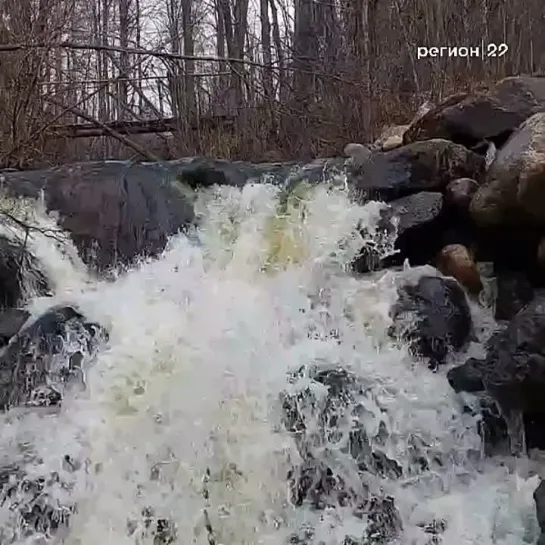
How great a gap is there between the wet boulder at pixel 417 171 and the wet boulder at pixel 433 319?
3.05 feet

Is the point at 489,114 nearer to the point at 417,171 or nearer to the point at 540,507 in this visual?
the point at 417,171

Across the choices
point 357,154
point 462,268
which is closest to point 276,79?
point 357,154

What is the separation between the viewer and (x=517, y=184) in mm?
4820

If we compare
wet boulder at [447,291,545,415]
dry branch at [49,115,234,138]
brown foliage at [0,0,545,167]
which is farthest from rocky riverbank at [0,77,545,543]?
dry branch at [49,115,234,138]

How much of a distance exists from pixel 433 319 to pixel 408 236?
803 millimetres

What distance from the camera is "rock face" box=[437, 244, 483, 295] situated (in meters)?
5.02

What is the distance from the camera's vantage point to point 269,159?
330 inches

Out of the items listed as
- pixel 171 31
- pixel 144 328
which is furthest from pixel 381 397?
pixel 171 31

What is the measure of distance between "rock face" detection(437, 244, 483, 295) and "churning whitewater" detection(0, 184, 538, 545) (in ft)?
0.78

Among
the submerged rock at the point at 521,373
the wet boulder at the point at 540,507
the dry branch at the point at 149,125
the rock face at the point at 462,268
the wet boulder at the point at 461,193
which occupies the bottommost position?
the wet boulder at the point at 540,507

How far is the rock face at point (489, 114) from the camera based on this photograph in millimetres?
5844

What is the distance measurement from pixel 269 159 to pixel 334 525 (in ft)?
16.9

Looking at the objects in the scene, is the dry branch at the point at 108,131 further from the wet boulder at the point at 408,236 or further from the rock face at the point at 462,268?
the rock face at the point at 462,268

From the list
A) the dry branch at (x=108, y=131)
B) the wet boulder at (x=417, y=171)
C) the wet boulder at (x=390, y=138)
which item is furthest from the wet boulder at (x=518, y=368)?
the dry branch at (x=108, y=131)
